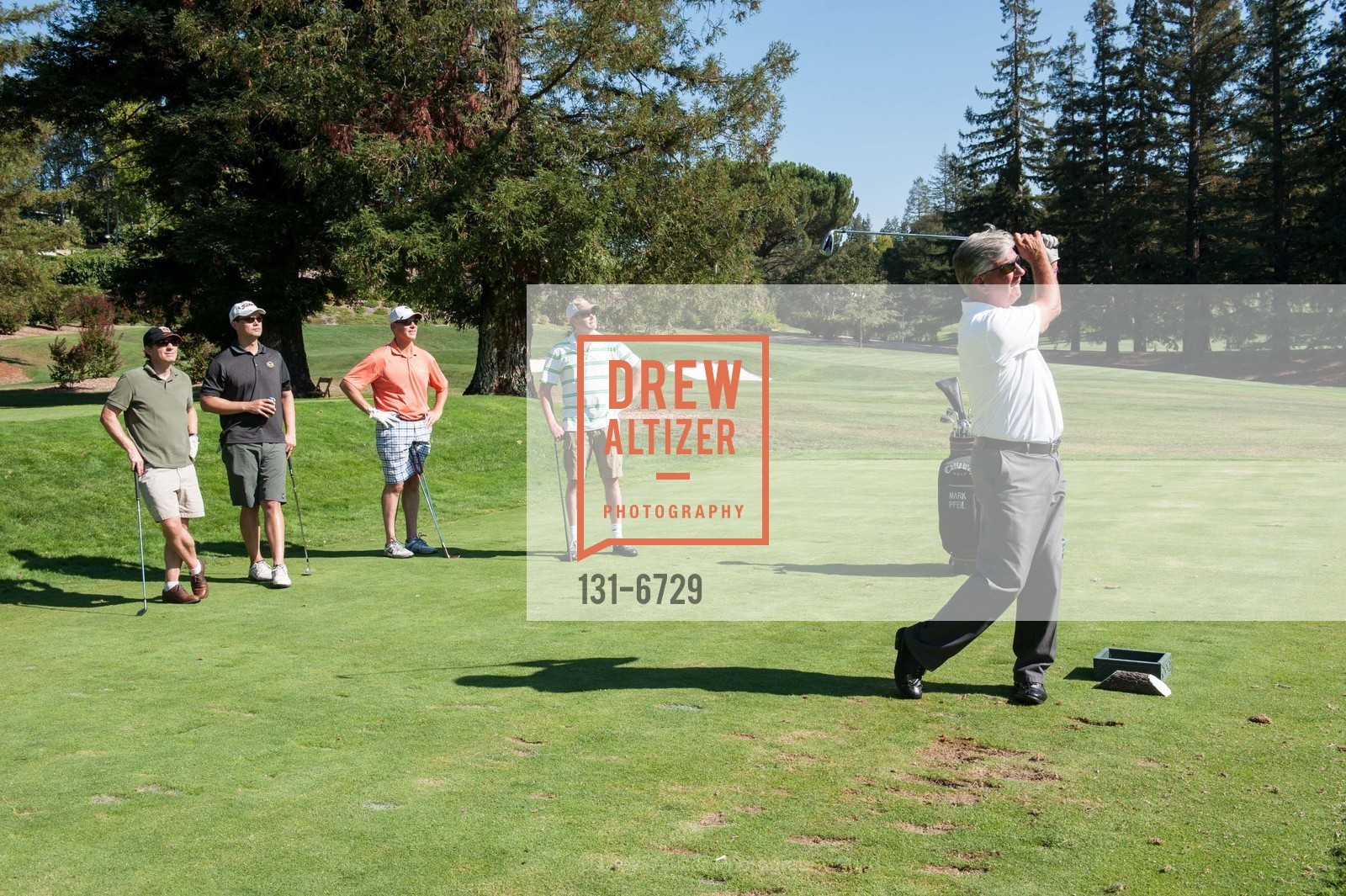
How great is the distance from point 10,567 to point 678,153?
18.1 metres

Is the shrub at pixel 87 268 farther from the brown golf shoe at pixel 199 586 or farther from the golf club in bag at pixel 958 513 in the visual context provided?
the golf club in bag at pixel 958 513

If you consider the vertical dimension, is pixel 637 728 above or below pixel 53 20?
below

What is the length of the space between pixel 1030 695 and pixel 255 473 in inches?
Result: 231

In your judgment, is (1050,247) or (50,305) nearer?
(1050,247)

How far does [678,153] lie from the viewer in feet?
81.8

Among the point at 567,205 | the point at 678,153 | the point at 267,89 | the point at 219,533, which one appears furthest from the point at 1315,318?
the point at 219,533

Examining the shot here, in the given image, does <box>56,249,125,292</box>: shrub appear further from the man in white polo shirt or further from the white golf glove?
the man in white polo shirt

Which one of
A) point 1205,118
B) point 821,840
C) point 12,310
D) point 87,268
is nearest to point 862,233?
point 821,840

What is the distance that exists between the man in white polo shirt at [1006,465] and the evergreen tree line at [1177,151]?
3764 centimetres

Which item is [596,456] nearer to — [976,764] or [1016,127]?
[976,764]

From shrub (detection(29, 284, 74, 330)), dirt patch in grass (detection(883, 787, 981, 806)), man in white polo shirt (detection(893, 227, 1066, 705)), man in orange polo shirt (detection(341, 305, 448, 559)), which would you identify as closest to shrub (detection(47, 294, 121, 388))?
shrub (detection(29, 284, 74, 330))

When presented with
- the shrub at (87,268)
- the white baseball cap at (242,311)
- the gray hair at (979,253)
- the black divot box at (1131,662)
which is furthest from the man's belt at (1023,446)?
the shrub at (87,268)

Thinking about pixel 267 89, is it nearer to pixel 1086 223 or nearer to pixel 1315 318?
pixel 1315 318

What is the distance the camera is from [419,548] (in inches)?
383
